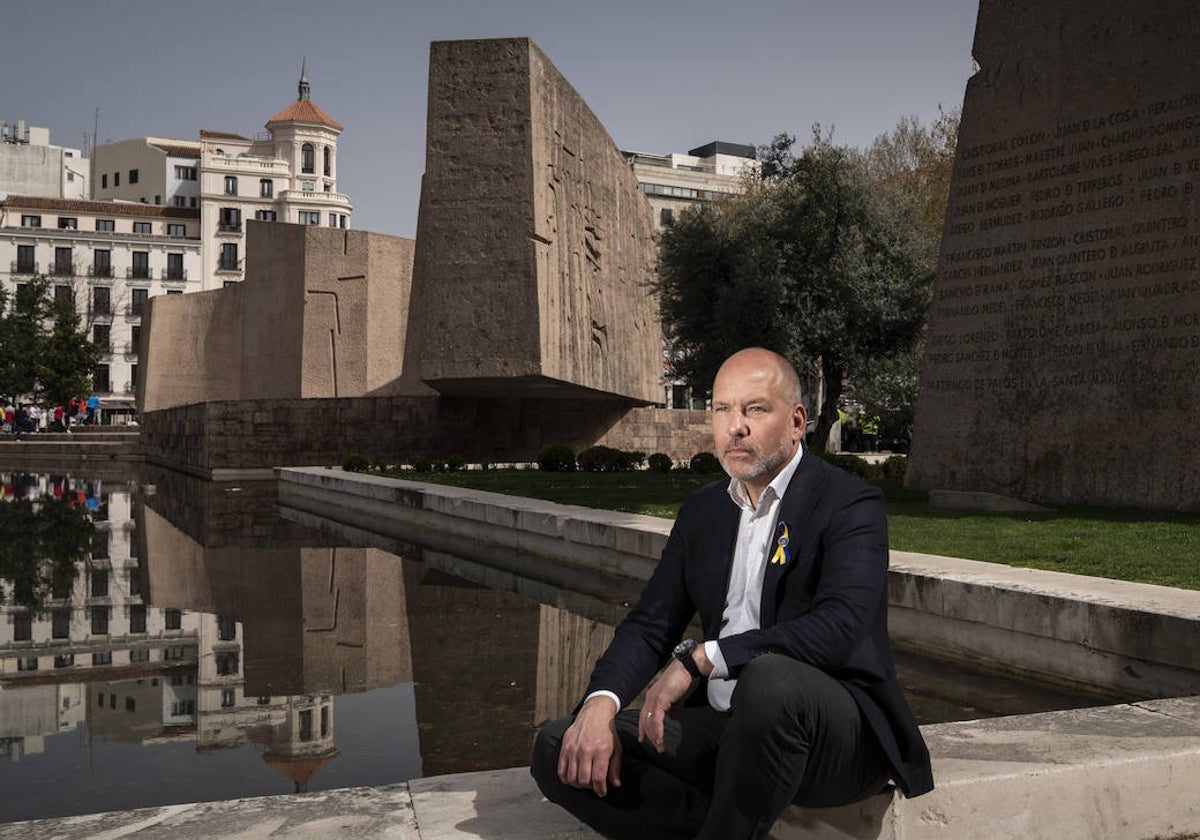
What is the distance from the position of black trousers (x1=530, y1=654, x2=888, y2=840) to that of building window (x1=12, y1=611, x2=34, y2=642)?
208 inches

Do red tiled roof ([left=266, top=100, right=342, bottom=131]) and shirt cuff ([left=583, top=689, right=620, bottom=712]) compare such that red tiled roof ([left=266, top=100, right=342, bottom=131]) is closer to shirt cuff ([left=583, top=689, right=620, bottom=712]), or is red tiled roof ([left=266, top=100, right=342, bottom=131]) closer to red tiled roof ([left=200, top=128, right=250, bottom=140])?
red tiled roof ([left=200, top=128, right=250, bottom=140])

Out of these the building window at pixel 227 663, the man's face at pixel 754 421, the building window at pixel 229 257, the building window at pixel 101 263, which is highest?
the building window at pixel 229 257

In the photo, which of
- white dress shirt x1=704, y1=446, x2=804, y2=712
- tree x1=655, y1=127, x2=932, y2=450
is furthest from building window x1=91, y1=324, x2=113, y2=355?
white dress shirt x1=704, y1=446, x2=804, y2=712

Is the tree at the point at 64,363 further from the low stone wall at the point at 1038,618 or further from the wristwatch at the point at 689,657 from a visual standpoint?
the wristwatch at the point at 689,657

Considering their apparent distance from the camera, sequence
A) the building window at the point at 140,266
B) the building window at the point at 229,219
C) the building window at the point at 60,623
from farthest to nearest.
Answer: the building window at the point at 229,219 → the building window at the point at 140,266 → the building window at the point at 60,623

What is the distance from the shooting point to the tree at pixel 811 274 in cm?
2448

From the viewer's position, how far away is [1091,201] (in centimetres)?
1039

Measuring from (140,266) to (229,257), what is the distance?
18.2 feet

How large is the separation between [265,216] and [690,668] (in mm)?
77657

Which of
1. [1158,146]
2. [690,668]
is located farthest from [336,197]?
[690,668]

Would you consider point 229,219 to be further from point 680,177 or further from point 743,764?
point 743,764

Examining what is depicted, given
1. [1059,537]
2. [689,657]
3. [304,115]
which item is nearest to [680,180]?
[304,115]

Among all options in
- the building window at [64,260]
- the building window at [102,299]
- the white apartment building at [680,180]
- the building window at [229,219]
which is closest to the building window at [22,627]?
the white apartment building at [680,180]

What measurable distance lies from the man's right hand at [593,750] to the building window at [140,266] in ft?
240
